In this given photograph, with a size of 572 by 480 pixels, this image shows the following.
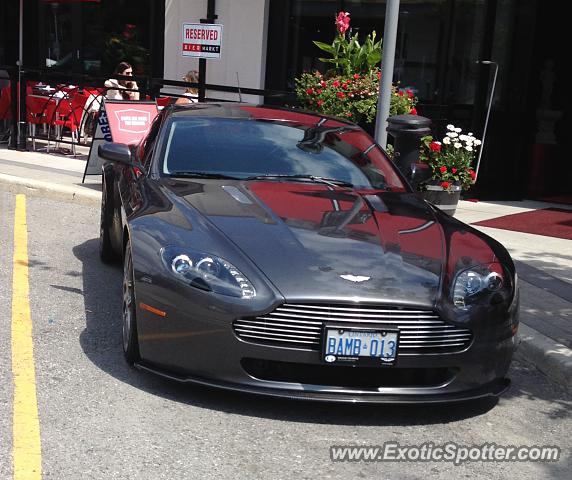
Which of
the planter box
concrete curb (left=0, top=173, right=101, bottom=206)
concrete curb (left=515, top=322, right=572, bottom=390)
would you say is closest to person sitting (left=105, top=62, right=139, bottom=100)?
concrete curb (left=0, top=173, right=101, bottom=206)

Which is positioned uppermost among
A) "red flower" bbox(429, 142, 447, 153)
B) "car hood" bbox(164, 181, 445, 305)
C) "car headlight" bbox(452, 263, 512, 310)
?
"car hood" bbox(164, 181, 445, 305)

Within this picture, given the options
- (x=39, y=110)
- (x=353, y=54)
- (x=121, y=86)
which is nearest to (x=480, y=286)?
(x=353, y=54)

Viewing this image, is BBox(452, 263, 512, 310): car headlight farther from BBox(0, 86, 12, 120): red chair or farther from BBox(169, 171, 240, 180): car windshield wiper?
BBox(0, 86, 12, 120): red chair

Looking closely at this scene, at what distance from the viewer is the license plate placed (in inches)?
174

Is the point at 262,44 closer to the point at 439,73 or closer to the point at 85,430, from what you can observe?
the point at 439,73

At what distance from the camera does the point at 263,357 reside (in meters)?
4.46

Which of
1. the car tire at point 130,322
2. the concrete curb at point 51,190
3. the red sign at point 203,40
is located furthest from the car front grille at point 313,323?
the red sign at point 203,40

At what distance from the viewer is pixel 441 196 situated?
10477 mm

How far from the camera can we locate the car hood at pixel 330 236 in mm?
4562

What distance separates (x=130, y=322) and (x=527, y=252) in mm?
5066

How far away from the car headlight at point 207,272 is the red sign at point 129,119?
662cm

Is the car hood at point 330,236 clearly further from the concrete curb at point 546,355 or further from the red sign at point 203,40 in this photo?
the red sign at point 203,40

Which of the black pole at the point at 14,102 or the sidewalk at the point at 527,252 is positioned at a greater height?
the black pole at the point at 14,102

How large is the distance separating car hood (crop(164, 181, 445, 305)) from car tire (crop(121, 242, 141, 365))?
560mm
